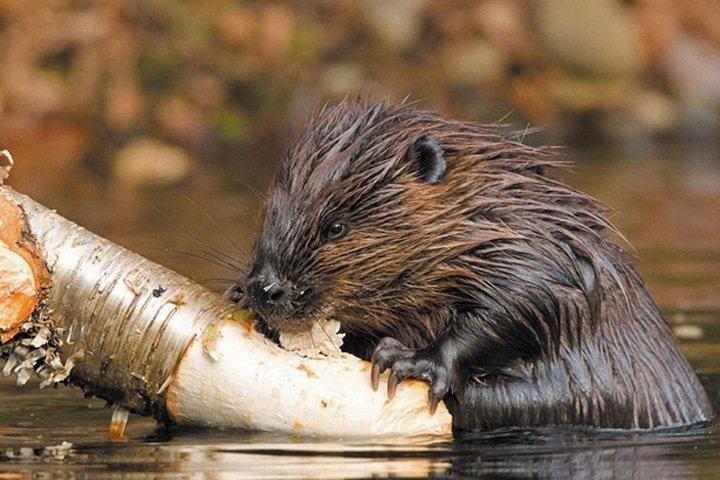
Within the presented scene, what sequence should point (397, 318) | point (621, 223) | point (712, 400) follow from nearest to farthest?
point (397, 318) → point (712, 400) → point (621, 223)

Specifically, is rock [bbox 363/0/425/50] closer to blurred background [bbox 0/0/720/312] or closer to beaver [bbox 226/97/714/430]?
blurred background [bbox 0/0/720/312]

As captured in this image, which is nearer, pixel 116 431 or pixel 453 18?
pixel 116 431

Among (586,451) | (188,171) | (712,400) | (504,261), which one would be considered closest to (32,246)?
(504,261)

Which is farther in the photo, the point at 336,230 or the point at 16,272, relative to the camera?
the point at 336,230

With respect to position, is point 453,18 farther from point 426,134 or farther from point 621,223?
point 426,134

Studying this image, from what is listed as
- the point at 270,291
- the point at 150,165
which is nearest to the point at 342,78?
the point at 150,165

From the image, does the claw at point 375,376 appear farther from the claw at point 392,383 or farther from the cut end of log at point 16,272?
the cut end of log at point 16,272

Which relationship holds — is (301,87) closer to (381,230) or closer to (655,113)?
(655,113)
